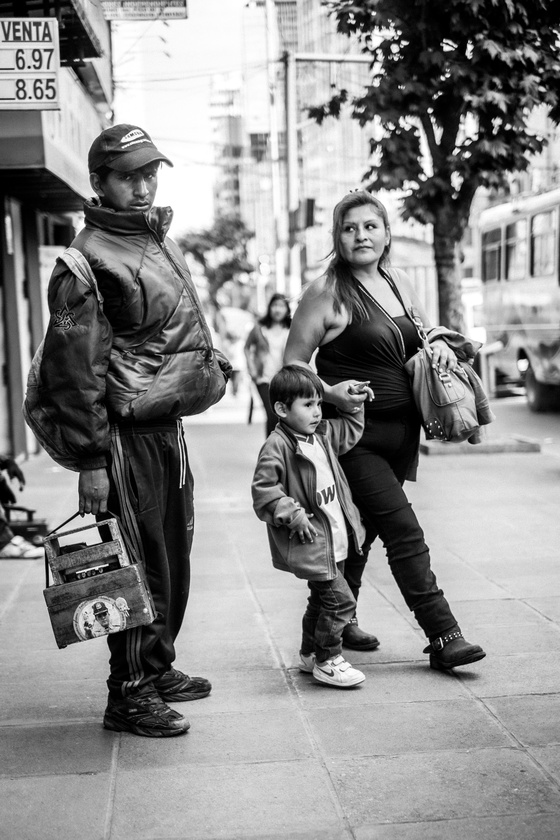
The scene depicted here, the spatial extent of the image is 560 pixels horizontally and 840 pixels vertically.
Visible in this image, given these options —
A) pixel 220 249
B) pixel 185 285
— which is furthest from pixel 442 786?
pixel 220 249

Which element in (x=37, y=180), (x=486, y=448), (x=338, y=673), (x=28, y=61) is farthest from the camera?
(x=486, y=448)

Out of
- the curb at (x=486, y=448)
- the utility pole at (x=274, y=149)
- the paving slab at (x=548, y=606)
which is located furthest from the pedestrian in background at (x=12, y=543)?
the utility pole at (x=274, y=149)

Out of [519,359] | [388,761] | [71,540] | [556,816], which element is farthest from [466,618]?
[519,359]

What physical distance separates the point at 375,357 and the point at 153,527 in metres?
1.25

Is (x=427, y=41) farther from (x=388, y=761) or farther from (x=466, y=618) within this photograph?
(x=388, y=761)

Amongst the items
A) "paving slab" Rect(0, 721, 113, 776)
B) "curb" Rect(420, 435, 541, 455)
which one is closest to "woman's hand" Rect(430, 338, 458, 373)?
"paving slab" Rect(0, 721, 113, 776)

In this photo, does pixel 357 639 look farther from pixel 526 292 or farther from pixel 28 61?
pixel 526 292

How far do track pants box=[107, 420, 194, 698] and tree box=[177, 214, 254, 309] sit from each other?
5261 cm

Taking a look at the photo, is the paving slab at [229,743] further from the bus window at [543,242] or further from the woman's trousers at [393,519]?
the bus window at [543,242]

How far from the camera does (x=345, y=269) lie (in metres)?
4.78

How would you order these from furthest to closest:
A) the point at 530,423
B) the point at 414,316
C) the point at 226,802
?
the point at 530,423 → the point at 414,316 → the point at 226,802

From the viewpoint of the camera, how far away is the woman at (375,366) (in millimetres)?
4672

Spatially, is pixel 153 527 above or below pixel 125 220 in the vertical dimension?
below

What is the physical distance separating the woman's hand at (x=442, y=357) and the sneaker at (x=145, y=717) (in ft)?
5.60
